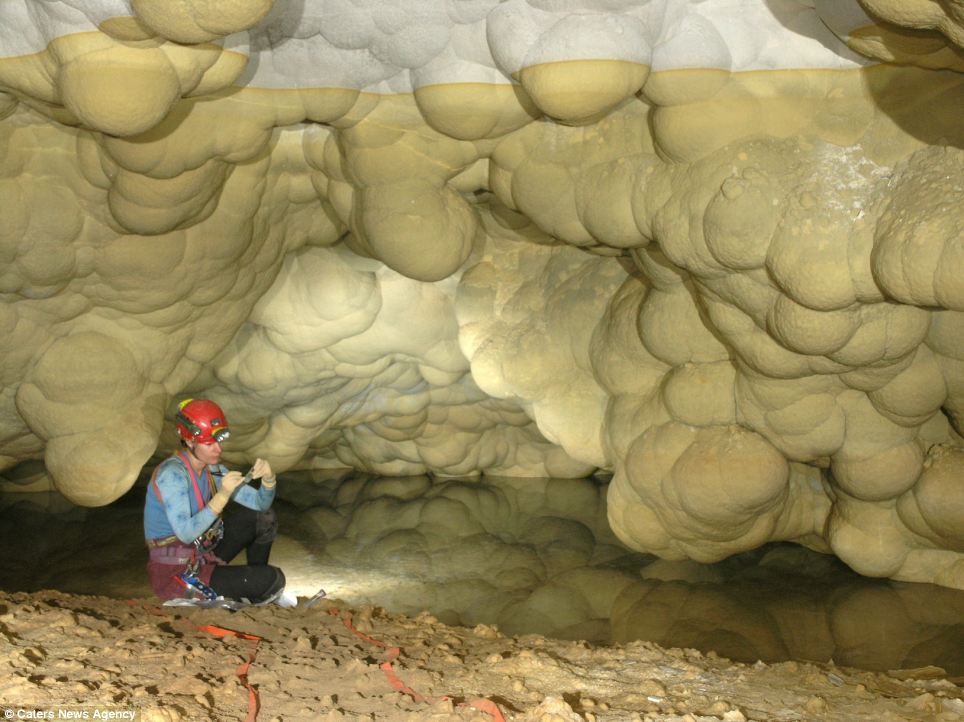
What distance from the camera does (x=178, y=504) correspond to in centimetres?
389

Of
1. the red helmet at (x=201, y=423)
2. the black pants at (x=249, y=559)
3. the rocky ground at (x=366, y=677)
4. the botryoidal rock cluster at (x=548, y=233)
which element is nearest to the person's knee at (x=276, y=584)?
the black pants at (x=249, y=559)

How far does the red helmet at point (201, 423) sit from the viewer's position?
12.8 ft

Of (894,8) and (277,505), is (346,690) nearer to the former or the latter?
(894,8)

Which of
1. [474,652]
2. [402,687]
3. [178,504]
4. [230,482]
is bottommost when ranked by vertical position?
[402,687]

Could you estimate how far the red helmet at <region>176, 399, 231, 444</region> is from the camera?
390cm

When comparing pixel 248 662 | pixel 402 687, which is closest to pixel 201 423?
pixel 248 662

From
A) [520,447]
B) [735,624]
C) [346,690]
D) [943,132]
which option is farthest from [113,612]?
[520,447]

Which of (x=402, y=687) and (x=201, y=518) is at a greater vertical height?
(x=201, y=518)

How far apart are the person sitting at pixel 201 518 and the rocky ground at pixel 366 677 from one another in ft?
0.66

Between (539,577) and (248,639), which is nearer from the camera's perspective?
(248,639)

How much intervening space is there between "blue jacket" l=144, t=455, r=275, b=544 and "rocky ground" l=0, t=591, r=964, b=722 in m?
→ 0.33

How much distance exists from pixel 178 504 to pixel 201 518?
0.11 metres

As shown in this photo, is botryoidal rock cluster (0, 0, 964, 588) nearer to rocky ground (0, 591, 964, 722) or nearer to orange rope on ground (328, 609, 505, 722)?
rocky ground (0, 591, 964, 722)

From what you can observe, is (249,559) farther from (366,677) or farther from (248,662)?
(366,677)
